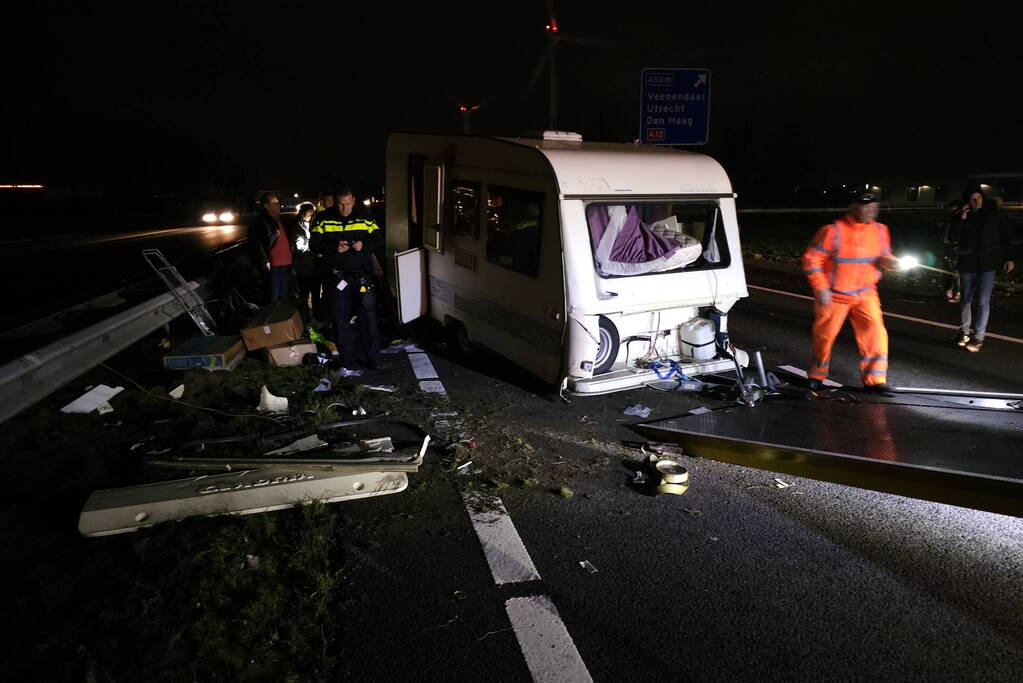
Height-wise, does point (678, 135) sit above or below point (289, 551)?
above

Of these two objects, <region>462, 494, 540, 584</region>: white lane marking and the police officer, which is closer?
<region>462, 494, 540, 584</region>: white lane marking

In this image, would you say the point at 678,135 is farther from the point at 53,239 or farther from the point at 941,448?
the point at 53,239

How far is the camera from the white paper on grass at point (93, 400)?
19.9 feet

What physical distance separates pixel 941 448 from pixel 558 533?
284cm

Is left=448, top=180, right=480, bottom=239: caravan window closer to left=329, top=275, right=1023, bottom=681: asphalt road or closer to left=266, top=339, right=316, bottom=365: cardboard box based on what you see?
left=266, top=339, right=316, bottom=365: cardboard box

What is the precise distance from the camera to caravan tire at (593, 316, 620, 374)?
627 cm

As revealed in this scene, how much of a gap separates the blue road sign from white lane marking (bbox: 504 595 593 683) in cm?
1193

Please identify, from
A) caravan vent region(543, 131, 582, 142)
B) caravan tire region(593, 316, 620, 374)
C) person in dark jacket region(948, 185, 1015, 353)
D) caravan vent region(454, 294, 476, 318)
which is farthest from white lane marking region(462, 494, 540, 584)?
person in dark jacket region(948, 185, 1015, 353)

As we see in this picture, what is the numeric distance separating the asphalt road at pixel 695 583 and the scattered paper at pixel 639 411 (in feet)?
2.58

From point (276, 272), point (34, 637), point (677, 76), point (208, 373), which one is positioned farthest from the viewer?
point (677, 76)

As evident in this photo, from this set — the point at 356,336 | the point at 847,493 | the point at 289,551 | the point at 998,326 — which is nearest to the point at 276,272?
the point at 356,336

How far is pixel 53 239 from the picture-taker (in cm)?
2725

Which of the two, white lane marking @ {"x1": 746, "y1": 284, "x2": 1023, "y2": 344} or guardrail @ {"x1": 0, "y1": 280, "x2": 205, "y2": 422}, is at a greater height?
guardrail @ {"x1": 0, "y1": 280, "x2": 205, "y2": 422}

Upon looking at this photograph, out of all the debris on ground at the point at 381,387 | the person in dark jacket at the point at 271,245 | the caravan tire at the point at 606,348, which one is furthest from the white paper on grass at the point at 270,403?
the person in dark jacket at the point at 271,245
